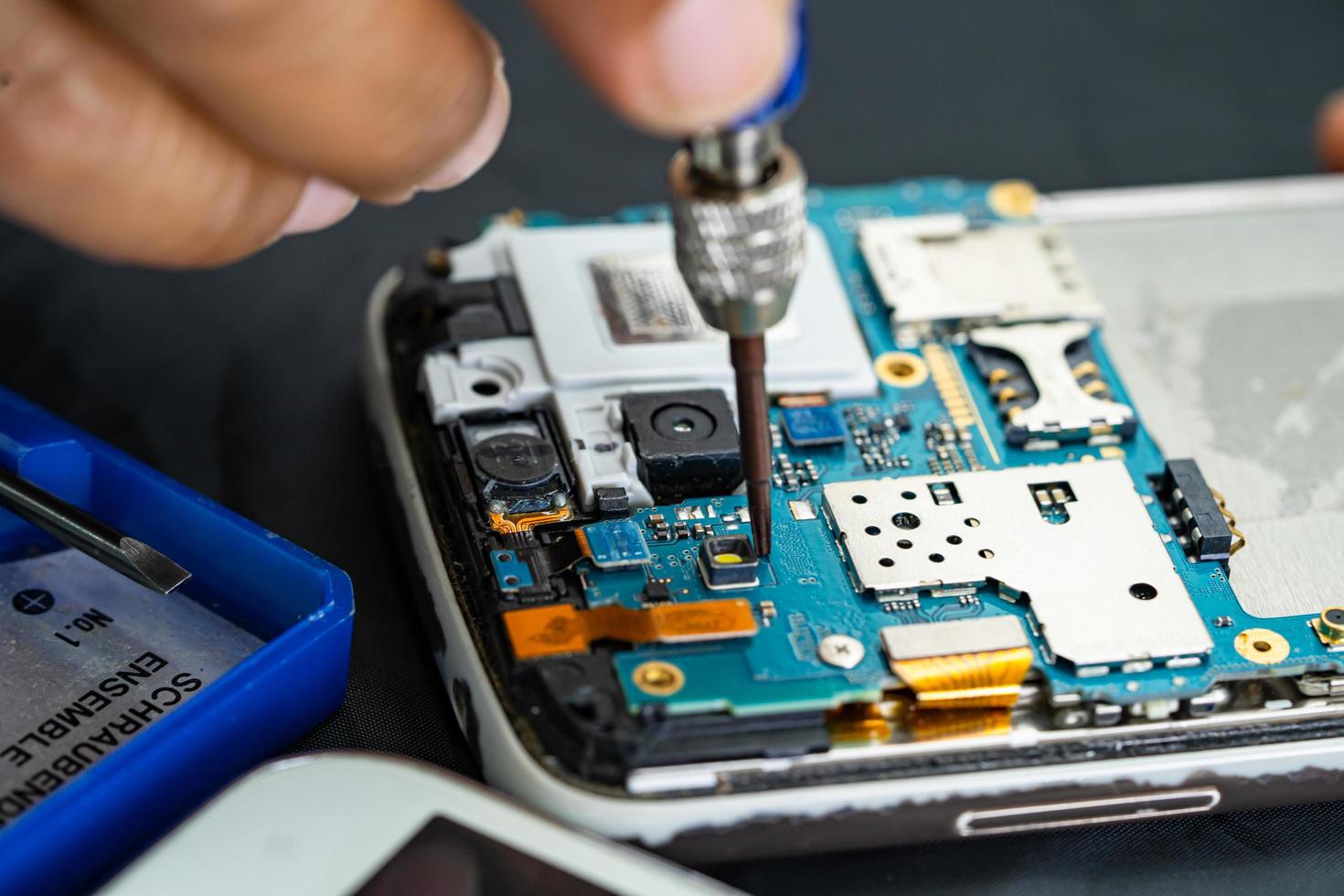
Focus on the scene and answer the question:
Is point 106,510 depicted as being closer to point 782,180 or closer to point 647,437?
point 647,437

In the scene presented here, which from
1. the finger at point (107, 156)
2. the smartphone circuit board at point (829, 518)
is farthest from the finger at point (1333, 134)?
the finger at point (107, 156)

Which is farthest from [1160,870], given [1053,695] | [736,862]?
[736,862]

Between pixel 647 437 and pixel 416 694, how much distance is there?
328 mm

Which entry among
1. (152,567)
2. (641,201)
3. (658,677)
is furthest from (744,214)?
(641,201)

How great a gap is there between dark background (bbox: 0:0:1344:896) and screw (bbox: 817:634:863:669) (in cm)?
16

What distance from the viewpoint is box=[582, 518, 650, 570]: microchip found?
1507mm

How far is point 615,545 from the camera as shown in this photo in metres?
1.52

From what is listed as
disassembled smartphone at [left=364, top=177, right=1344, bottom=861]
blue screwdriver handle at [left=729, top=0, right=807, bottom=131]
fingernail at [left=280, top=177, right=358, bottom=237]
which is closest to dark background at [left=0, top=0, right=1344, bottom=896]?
disassembled smartphone at [left=364, top=177, right=1344, bottom=861]

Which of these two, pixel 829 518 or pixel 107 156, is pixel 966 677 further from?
pixel 107 156

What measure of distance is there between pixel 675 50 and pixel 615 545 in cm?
57

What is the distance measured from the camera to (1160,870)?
143 centimetres

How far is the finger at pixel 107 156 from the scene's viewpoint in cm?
125

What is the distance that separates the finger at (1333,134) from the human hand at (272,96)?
118 cm

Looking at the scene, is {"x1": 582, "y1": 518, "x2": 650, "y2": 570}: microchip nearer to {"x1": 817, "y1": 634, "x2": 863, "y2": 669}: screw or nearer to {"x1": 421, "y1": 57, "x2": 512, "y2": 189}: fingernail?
{"x1": 817, "y1": 634, "x2": 863, "y2": 669}: screw
